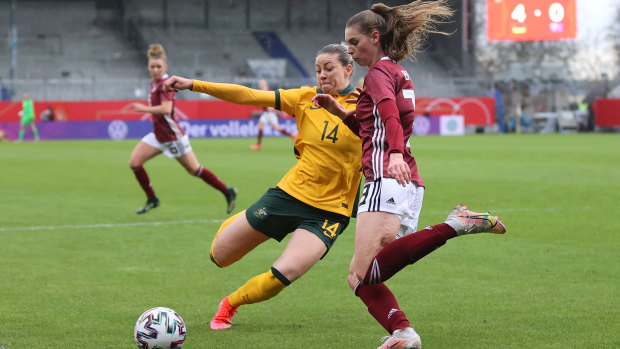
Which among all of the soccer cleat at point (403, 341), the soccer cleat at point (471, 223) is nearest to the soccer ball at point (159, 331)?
the soccer cleat at point (403, 341)

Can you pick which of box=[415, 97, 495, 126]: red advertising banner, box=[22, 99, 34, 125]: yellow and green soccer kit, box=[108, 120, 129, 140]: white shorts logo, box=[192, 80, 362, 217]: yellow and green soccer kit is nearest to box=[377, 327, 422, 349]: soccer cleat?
box=[192, 80, 362, 217]: yellow and green soccer kit

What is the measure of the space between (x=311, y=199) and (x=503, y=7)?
32496 mm

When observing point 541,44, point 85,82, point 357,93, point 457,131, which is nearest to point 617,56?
point 541,44

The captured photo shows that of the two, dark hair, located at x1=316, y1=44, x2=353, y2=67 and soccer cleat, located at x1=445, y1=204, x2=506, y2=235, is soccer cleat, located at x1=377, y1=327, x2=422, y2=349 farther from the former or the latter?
dark hair, located at x1=316, y1=44, x2=353, y2=67

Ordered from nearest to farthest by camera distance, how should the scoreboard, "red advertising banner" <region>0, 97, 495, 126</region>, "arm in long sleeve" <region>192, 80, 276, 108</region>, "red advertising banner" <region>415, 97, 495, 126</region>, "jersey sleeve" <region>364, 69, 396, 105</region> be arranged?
"jersey sleeve" <region>364, 69, 396, 105</region>, "arm in long sleeve" <region>192, 80, 276, 108</region>, the scoreboard, "red advertising banner" <region>0, 97, 495, 126</region>, "red advertising banner" <region>415, 97, 495, 126</region>

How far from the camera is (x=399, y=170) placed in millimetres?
4488

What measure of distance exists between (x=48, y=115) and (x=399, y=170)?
3408 cm

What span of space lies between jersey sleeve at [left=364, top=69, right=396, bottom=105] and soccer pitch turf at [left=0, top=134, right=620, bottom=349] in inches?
57.7

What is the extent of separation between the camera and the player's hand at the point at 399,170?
448cm

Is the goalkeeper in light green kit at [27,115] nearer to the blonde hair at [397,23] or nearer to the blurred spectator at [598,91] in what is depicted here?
the blurred spectator at [598,91]

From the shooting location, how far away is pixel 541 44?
5659 centimetres

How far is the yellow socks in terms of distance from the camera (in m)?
5.36

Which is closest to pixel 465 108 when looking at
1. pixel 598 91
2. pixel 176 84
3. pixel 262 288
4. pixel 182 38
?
pixel 598 91

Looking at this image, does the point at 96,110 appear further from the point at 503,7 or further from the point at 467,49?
the point at 467,49
